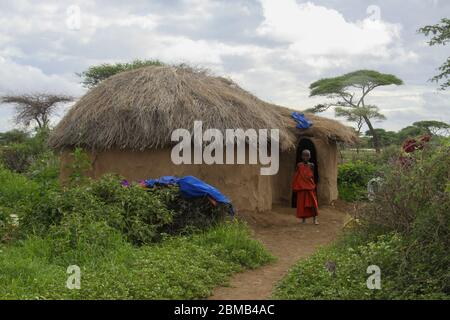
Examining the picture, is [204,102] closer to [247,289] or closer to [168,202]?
[168,202]

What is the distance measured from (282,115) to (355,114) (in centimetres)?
1265

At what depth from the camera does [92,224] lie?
6.16 metres

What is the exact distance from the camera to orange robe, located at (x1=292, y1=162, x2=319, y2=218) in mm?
9547

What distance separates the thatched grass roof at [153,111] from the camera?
30.3ft

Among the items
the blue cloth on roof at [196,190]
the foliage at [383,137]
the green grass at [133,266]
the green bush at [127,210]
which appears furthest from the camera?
the foliage at [383,137]

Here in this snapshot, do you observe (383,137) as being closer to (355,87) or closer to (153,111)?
(355,87)

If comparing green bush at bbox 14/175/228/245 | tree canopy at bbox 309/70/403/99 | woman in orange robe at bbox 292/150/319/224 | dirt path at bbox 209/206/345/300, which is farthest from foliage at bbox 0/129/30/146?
green bush at bbox 14/175/228/245

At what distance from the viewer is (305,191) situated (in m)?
9.58

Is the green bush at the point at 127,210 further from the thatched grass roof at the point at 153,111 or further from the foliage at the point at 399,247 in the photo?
the foliage at the point at 399,247

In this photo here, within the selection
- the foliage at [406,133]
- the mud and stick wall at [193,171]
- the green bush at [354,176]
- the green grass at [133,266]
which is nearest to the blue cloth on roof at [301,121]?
the mud and stick wall at [193,171]

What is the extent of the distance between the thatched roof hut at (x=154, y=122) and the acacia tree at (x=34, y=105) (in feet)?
50.1

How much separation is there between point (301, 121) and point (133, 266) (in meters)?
6.65

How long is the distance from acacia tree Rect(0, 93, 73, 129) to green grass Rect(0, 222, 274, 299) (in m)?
19.4
